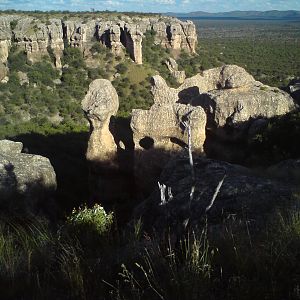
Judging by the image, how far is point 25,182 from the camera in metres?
11.3

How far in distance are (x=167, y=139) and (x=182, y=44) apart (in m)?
42.2

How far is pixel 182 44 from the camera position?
5294 cm

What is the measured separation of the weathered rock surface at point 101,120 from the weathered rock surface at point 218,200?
5478 millimetres

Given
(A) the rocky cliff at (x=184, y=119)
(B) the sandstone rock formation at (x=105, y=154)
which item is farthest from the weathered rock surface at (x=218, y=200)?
(B) the sandstone rock formation at (x=105, y=154)

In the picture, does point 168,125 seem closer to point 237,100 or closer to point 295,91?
point 237,100

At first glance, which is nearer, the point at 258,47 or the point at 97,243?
the point at 97,243

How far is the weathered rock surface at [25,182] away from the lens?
34.9 feet

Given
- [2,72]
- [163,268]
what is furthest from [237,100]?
[2,72]

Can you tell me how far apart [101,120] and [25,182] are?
3.23 m

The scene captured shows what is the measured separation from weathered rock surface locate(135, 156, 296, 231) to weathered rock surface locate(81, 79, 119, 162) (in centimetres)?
548

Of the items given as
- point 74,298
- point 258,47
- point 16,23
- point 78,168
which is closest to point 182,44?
point 16,23

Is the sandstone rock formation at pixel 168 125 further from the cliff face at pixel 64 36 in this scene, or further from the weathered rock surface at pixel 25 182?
the cliff face at pixel 64 36

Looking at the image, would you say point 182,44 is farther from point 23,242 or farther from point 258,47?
point 23,242

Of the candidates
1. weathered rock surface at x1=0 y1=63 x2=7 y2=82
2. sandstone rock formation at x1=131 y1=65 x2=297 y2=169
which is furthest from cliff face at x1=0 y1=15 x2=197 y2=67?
sandstone rock formation at x1=131 y1=65 x2=297 y2=169
